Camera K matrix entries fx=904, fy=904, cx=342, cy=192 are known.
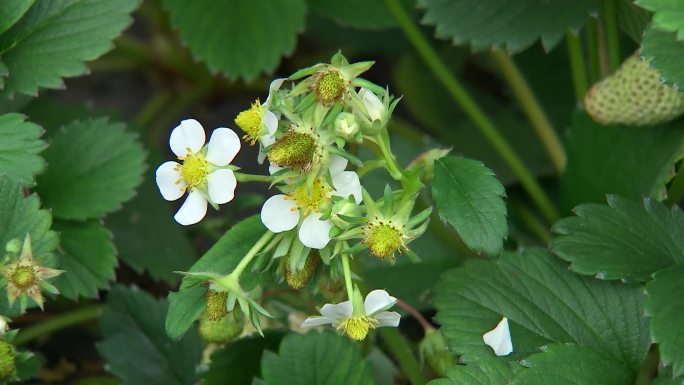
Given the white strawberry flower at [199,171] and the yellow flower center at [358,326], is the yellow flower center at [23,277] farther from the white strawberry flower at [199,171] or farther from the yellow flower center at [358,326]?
the yellow flower center at [358,326]

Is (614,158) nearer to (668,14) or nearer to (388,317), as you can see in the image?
(668,14)

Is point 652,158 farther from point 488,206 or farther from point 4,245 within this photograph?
point 4,245

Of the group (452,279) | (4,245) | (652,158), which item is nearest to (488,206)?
(452,279)

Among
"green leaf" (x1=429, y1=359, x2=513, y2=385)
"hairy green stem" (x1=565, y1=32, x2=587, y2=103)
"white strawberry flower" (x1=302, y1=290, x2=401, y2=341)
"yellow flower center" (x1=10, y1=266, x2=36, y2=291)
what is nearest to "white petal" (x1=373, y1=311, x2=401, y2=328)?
"white strawberry flower" (x1=302, y1=290, x2=401, y2=341)

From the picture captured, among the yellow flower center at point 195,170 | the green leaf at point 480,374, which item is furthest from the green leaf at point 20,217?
the green leaf at point 480,374

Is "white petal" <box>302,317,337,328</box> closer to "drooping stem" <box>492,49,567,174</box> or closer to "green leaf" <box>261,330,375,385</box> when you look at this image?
"green leaf" <box>261,330,375,385</box>

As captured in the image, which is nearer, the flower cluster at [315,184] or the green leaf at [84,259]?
the flower cluster at [315,184]
